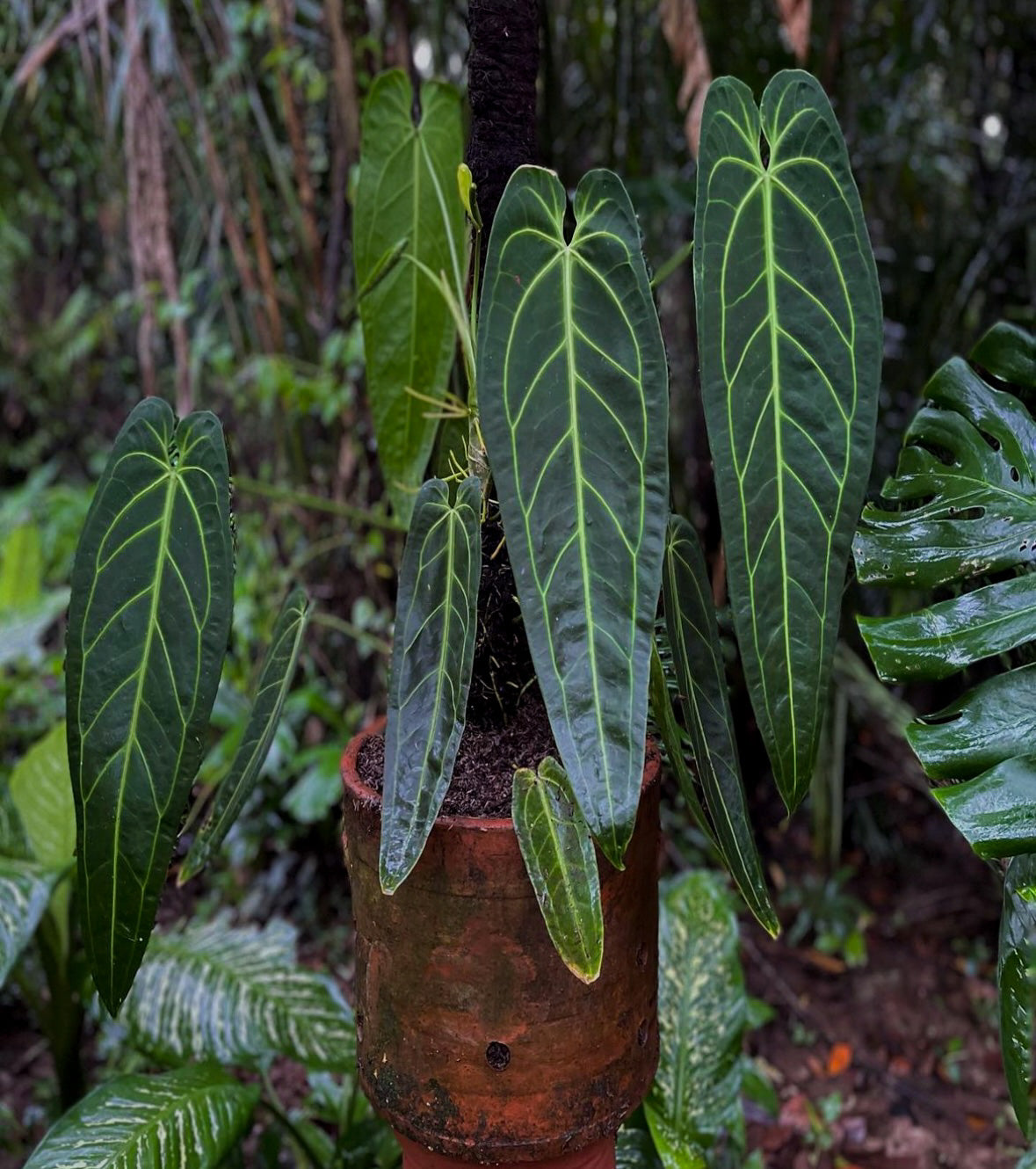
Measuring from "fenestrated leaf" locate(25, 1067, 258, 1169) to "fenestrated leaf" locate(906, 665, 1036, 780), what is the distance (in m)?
0.73

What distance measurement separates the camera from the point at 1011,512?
880 millimetres

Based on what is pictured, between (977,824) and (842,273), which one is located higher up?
(842,273)

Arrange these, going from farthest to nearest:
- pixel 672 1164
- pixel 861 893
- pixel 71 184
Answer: pixel 71 184 < pixel 861 893 < pixel 672 1164

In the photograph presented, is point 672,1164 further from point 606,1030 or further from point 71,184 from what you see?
point 71,184

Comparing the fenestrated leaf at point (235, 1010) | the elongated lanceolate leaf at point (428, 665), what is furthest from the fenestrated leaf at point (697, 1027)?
the elongated lanceolate leaf at point (428, 665)

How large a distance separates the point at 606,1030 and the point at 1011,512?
537 millimetres

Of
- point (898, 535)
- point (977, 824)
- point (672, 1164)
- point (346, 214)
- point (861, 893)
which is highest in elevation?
point (346, 214)

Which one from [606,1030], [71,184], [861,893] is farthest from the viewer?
[71,184]

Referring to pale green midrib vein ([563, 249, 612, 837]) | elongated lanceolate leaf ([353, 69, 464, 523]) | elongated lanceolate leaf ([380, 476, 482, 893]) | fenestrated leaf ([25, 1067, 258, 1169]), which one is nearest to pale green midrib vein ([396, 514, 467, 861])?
elongated lanceolate leaf ([380, 476, 482, 893])

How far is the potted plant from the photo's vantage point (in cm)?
62

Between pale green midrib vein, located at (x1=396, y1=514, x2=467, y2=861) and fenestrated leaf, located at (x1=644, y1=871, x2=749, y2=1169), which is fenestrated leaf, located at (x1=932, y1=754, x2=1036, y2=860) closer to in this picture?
pale green midrib vein, located at (x1=396, y1=514, x2=467, y2=861)

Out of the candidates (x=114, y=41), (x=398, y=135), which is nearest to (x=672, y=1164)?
(x=398, y=135)

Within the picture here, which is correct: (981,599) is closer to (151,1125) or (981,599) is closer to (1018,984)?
(1018,984)

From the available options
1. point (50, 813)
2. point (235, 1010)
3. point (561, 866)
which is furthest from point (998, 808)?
point (50, 813)
